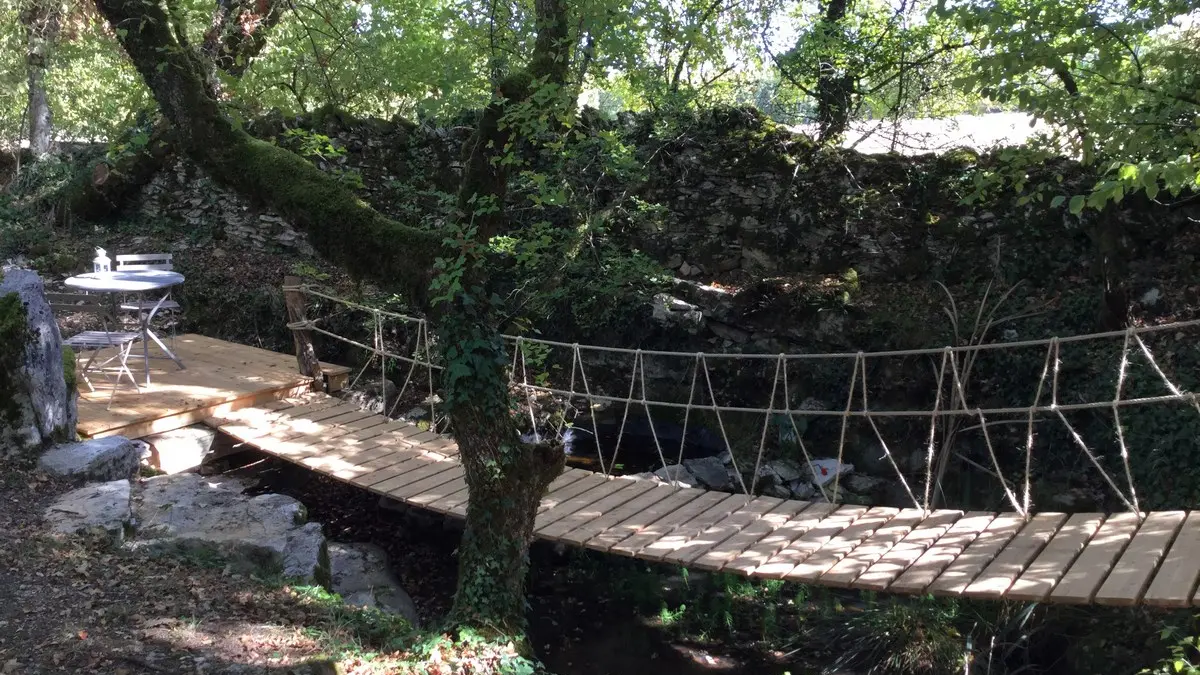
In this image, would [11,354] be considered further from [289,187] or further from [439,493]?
[439,493]

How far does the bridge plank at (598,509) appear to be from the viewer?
3854mm

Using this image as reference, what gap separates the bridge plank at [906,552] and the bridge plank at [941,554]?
0.02 m

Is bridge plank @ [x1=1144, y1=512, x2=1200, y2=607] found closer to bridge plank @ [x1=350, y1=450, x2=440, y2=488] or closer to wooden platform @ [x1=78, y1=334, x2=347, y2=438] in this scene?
bridge plank @ [x1=350, y1=450, x2=440, y2=488]

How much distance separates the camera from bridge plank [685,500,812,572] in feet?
11.3

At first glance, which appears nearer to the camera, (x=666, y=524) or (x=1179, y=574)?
(x=1179, y=574)

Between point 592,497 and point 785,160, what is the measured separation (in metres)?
4.12

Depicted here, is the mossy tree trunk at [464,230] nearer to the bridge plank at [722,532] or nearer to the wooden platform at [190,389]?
the bridge plank at [722,532]

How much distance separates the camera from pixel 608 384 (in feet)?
22.3

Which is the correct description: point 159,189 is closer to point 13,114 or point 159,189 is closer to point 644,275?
point 13,114

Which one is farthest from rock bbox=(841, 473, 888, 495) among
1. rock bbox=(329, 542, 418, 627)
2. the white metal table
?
the white metal table

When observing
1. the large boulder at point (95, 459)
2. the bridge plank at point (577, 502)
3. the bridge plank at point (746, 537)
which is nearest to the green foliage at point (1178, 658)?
the bridge plank at point (746, 537)

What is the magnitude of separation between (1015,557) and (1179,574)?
54 centimetres

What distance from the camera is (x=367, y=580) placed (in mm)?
4469

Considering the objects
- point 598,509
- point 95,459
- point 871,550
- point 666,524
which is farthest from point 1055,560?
point 95,459
